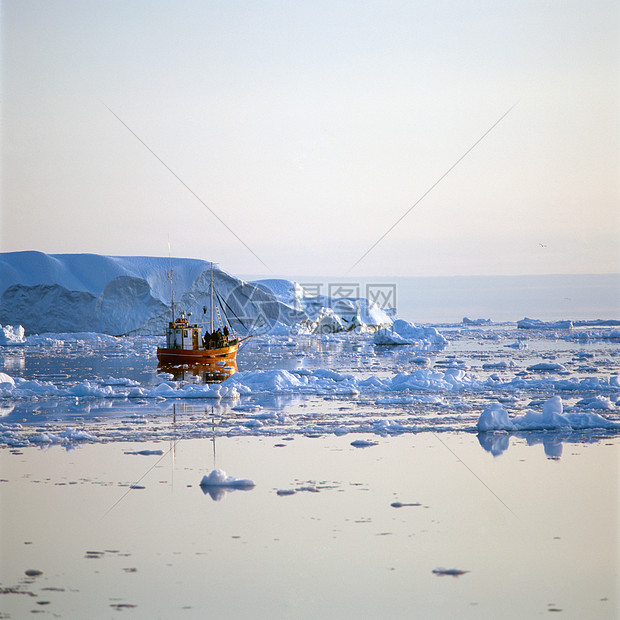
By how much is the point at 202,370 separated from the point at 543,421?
15186 mm

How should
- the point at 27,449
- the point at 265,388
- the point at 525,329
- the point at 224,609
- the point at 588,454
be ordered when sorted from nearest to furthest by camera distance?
the point at 224,609 → the point at 588,454 → the point at 27,449 → the point at 265,388 → the point at 525,329

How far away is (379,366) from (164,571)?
1768cm

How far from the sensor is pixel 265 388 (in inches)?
551

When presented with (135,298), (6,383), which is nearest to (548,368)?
(6,383)

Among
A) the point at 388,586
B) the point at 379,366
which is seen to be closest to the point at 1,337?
the point at 379,366

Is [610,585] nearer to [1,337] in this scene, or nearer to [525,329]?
[1,337]

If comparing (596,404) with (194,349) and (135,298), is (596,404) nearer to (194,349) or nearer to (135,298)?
(194,349)

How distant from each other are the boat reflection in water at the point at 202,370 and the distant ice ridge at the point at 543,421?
32.6ft

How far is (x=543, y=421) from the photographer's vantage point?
9039 millimetres

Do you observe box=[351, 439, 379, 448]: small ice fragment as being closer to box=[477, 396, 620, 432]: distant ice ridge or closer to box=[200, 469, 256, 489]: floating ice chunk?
box=[477, 396, 620, 432]: distant ice ridge

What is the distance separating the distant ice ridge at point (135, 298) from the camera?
4784cm

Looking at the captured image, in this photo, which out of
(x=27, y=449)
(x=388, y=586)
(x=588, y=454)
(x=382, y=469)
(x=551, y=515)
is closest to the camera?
(x=388, y=586)

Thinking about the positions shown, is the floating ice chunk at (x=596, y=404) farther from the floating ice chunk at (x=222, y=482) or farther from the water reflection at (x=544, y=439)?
the floating ice chunk at (x=222, y=482)

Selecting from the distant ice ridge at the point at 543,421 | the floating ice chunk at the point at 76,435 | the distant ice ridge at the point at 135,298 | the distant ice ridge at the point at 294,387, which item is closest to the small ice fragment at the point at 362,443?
the distant ice ridge at the point at 543,421
